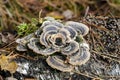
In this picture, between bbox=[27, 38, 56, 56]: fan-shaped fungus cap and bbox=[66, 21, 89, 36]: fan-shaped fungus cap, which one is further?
bbox=[66, 21, 89, 36]: fan-shaped fungus cap

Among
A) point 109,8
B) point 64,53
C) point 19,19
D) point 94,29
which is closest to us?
point 64,53

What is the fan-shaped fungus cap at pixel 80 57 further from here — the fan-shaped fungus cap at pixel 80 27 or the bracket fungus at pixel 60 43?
the fan-shaped fungus cap at pixel 80 27

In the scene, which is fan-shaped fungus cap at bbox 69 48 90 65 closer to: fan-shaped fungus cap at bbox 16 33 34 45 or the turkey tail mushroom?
the turkey tail mushroom

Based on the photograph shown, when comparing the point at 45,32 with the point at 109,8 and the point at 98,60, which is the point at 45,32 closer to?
the point at 98,60

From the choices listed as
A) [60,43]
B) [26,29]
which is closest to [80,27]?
[60,43]

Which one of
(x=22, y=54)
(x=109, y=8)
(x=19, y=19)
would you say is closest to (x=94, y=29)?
(x=22, y=54)

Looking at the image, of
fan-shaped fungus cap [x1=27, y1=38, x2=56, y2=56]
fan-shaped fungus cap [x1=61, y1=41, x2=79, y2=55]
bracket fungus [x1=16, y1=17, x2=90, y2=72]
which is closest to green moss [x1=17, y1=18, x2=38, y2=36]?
bracket fungus [x1=16, y1=17, x2=90, y2=72]

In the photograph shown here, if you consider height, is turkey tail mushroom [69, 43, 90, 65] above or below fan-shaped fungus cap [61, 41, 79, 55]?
below

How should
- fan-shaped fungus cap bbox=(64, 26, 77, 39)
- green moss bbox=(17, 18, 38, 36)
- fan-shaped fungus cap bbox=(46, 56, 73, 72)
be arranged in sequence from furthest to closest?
green moss bbox=(17, 18, 38, 36) → fan-shaped fungus cap bbox=(64, 26, 77, 39) → fan-shaped fungus cap bbox=(46, 56, 73, 72)

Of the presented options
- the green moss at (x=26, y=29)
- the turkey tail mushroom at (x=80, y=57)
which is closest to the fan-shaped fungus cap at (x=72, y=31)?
the turkey tail mushroom at (x=80, y=57)
